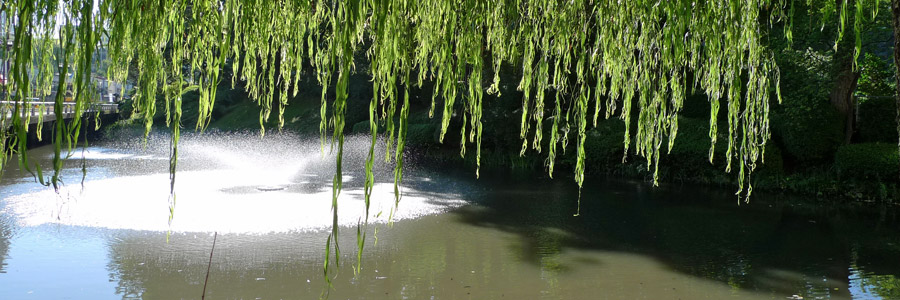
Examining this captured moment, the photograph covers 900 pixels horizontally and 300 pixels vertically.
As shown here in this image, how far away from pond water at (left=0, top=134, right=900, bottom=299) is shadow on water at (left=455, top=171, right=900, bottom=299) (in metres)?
0.03

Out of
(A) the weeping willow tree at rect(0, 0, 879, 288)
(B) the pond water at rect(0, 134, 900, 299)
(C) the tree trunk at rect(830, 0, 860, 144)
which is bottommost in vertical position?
(B) the pond water at rect(0, 134, 900, 299)

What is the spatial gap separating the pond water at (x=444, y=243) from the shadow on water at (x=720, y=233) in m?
0.03

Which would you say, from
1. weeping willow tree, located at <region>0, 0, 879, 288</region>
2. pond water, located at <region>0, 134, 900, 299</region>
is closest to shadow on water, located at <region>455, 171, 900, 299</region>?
pond water, located at <region>0, 134, 900, 299</region>

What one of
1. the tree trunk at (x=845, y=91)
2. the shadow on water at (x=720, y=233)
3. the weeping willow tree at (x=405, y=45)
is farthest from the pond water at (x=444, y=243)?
the tree trunk at (x=845, y=91)

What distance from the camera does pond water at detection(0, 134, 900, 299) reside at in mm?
6488

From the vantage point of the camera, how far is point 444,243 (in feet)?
28.2

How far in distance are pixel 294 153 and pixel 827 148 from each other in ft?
51.5

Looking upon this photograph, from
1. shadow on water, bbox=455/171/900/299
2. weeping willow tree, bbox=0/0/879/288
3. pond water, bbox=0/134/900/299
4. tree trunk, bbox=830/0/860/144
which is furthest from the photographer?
tree trunk, bbox=830/0/860/144

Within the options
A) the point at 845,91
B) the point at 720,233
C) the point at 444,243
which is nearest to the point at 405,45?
the point at 444,243

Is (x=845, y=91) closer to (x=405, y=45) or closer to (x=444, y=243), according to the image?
(x=444, y=243)

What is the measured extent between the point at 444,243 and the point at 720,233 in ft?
12.2

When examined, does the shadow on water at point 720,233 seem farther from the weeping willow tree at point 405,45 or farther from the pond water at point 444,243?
the weeping willow tree at point 405,45

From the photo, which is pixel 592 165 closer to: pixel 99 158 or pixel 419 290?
pixel 419 290

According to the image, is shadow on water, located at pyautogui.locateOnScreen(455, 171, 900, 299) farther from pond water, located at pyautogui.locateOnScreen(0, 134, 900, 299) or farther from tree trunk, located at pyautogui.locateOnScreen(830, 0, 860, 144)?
tree trunk, located at pyautogui.locateOnScreen(830, 0, 860, 144)
